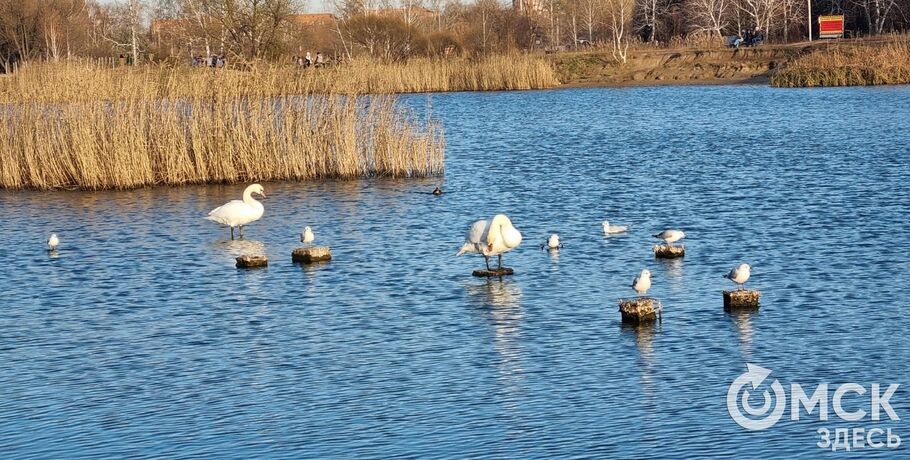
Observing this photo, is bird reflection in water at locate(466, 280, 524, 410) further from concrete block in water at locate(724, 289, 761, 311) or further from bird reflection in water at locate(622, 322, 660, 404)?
concrete block in water at locate(724, 289, 761, 311)

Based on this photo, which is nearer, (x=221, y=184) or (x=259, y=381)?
(x=259, y=381)

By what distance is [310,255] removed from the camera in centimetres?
1628

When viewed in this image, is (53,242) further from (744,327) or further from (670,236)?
(744,327)

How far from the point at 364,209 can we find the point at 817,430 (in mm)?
13332

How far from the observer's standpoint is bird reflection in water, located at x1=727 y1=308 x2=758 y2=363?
36.2 ft

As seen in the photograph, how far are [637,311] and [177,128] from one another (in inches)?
534

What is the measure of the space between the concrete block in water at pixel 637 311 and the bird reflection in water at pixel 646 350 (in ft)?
0.17

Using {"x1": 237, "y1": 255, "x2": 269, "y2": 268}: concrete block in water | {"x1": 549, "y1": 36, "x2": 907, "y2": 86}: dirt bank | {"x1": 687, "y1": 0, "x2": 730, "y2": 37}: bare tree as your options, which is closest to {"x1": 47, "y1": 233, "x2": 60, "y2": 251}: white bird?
{"x1": 237, "y1": 255, "x2": 269, "y2": 268}: concrete block in water

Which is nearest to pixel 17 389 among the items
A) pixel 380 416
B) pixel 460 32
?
pixel 380 416

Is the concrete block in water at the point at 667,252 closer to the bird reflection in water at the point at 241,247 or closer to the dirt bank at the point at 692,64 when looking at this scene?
the bird reflection in water at the point at 241,247

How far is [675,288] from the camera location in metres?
14.0

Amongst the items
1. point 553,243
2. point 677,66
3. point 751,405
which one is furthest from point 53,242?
point 677,66

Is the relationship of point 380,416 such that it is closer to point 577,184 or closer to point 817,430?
point 817,430

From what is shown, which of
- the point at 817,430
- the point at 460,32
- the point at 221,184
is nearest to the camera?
the point at 817,430
